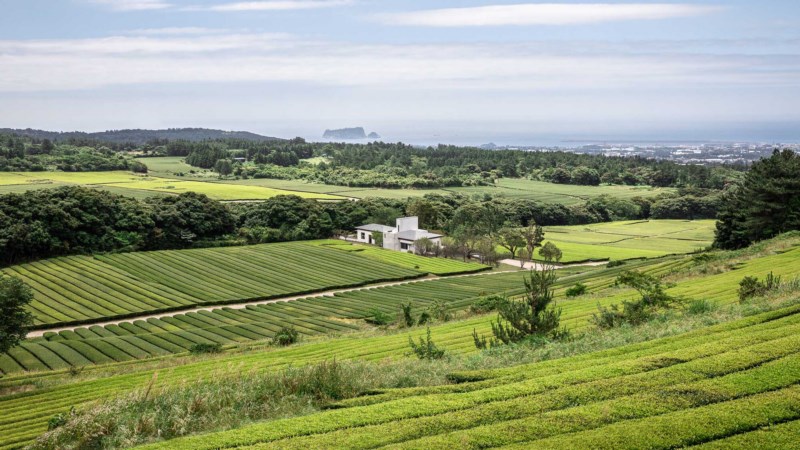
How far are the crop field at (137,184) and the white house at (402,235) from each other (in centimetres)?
3083

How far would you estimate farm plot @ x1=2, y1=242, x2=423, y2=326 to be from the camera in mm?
55625

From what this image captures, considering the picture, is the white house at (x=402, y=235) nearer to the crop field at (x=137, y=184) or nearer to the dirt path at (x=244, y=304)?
the dirt path at (x=244, y=304)

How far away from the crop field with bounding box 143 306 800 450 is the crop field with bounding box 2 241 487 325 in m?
43.8

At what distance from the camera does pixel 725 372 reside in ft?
47.1

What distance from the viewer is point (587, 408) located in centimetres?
1307

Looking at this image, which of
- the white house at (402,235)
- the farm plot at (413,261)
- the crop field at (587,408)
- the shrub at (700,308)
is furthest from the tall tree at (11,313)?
the white house at (402,235)

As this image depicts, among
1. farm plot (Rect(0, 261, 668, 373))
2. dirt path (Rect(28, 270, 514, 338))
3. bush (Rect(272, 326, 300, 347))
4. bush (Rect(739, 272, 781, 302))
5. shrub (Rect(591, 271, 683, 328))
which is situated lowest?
dirt path (Rect(28, 270, 514, 338))

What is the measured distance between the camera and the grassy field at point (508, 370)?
1410 cm

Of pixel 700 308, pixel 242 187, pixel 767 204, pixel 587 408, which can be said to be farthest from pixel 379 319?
pixel 242 187

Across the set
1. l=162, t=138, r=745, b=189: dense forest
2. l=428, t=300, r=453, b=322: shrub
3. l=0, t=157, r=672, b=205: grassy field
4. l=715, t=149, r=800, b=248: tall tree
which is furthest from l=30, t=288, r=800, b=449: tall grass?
l=162, t=138, r=745, b=189: dense forest

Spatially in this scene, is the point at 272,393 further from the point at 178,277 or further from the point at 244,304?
the point at 178,277

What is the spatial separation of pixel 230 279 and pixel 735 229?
48.0 m

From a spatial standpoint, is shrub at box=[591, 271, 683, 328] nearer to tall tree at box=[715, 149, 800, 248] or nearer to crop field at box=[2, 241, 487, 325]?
tall tree at box=[715, 149, 800, 248]

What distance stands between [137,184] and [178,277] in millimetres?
65878
